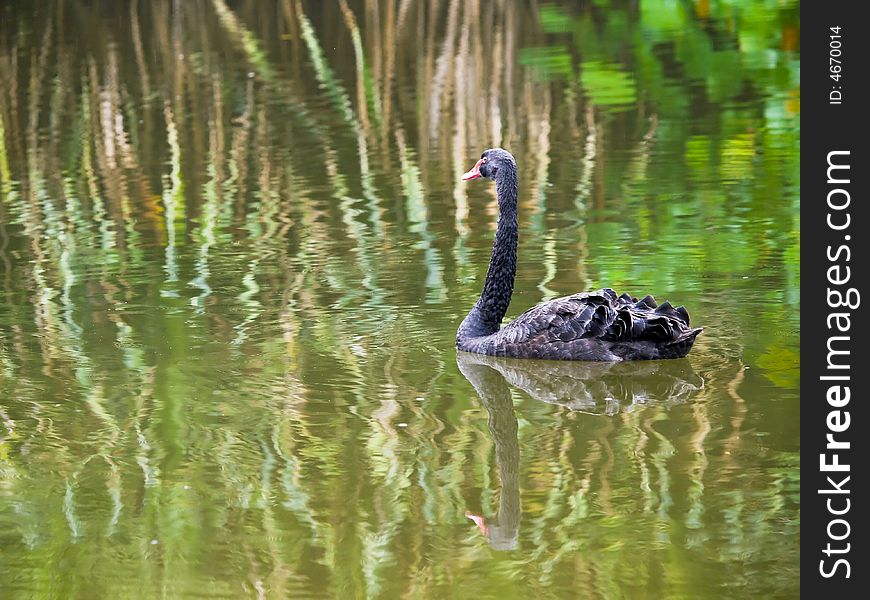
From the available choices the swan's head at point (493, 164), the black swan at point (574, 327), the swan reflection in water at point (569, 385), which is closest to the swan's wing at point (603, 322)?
the black swan at point (574, 327)

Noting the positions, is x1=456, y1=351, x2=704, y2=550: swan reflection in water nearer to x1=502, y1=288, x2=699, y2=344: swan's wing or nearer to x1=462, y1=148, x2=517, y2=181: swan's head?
x1=502, y1=288, x2=699, y2=344: swan's wing

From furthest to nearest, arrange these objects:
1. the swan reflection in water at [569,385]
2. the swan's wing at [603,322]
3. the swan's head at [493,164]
Answer: the swan's head at [493,164] → the swan's wing at [603,322] → the swan reflection in water at [569,385]

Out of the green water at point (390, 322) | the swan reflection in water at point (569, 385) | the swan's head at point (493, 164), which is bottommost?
the swan reflection in water at point (569, 385)

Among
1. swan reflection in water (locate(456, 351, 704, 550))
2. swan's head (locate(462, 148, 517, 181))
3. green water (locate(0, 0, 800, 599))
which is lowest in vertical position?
swan reflection in water (locate(456, 351, 704, 550))

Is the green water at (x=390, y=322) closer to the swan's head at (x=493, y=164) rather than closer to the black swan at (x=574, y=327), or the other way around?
the black swan at (x=574, y=327)

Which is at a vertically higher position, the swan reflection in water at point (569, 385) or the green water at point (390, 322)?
the green water at point (390, 322)

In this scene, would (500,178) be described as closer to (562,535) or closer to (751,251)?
(751,251)

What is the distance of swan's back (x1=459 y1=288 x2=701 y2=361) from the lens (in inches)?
239

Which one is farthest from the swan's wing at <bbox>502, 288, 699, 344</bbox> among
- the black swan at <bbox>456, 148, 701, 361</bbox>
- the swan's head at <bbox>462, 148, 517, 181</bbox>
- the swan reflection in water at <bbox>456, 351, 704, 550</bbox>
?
the swan's head at <bbox>462, 148, 517, 181</bbox>

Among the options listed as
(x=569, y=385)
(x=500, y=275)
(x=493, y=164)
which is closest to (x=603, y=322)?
(x=569, y=385)

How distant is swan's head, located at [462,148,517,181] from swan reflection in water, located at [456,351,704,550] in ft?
2.86

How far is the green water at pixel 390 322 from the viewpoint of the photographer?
4461 mm

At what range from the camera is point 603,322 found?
6176mm

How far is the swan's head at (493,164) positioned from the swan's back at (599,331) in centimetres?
72
